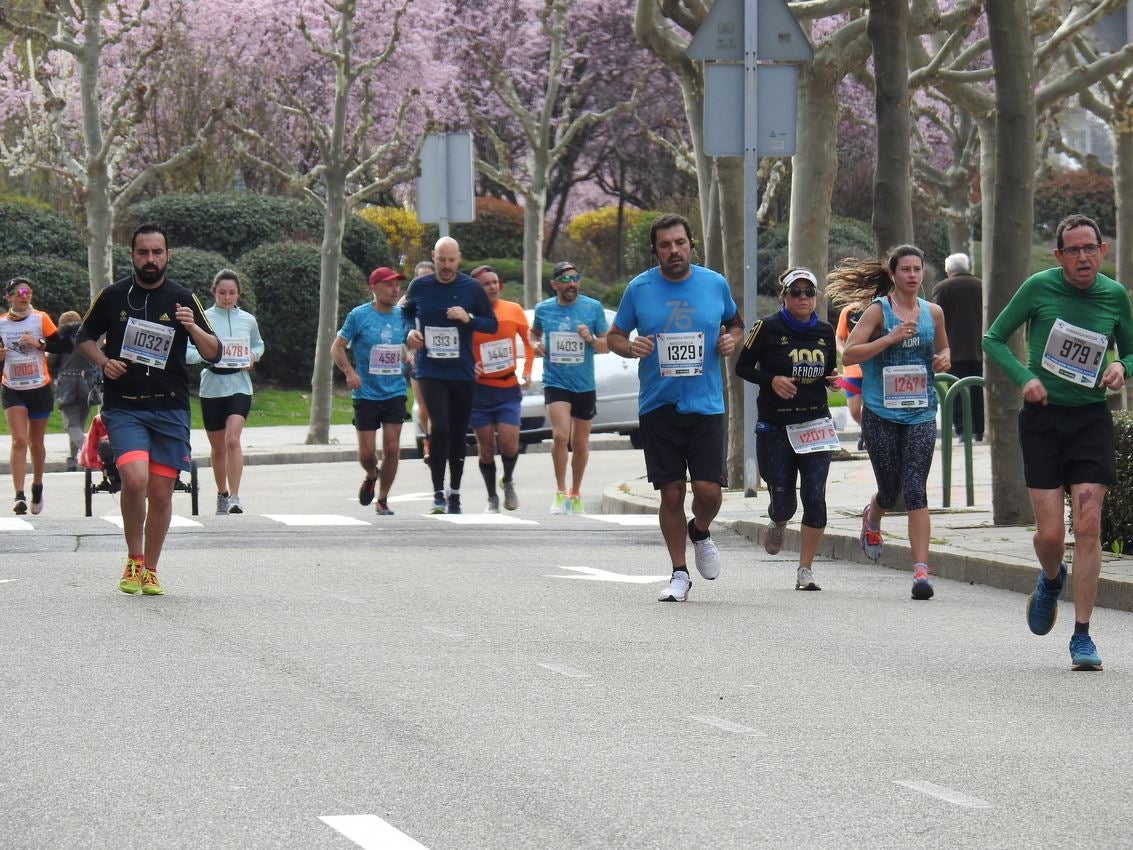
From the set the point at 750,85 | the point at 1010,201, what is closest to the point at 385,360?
the point at 750,85

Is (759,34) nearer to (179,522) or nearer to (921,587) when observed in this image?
(179,522)

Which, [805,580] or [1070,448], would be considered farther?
[805,580]

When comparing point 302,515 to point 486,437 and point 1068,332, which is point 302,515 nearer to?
point 486,437

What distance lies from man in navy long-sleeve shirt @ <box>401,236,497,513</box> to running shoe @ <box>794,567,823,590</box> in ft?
15.0

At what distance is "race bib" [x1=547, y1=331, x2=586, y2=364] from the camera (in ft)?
53.9

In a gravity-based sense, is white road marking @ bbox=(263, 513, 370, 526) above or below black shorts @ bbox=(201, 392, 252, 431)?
below

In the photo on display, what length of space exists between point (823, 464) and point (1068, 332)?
3.14m

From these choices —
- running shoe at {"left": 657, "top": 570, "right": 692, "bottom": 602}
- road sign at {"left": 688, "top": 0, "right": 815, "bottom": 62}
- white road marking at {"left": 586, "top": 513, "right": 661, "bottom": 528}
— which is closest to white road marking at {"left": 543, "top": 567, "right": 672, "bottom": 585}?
running shoe at {"left": 657, "top": 570, "right": 692, "bottom": 602}

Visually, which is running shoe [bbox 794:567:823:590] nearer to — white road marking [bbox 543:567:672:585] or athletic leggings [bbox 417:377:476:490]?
white road marking [bbox 543:567:672:585]

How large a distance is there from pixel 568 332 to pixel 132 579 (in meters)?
6.02

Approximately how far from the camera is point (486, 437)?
16.7 metres

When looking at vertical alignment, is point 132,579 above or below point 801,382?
below

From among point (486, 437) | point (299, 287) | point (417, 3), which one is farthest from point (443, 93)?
point (486, 437)

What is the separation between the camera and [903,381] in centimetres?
1142
